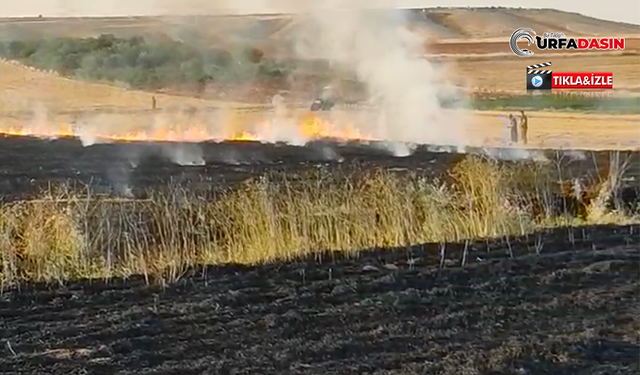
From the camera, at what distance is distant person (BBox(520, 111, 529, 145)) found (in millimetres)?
2275

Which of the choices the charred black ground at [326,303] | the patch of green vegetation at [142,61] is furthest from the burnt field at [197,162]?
the patch of green vegetation at [142,61]

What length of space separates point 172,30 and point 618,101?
45.5 inches

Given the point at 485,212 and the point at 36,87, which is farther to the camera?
the point at 485,212

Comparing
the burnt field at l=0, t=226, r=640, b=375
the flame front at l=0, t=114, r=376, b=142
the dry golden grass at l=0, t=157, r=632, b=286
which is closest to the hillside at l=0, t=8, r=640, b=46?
the flame front at l=0, t=114, r=376, b=142

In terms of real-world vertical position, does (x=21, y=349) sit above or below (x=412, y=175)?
below

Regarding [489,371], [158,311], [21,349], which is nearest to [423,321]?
[489,371]

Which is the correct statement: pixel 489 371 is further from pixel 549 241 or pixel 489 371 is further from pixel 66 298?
pixel 66 298

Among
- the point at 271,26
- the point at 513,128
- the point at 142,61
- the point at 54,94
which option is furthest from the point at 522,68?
the point at 54,94

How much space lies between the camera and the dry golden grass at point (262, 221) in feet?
6.57

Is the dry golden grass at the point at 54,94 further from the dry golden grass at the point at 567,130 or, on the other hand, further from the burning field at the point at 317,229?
the dry golden grass at the point at 567,130

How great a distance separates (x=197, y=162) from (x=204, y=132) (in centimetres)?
7

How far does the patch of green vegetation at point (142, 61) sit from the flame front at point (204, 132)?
108 millimetres

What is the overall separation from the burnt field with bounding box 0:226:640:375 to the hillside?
1.71 ft

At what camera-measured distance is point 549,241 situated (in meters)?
2.29
